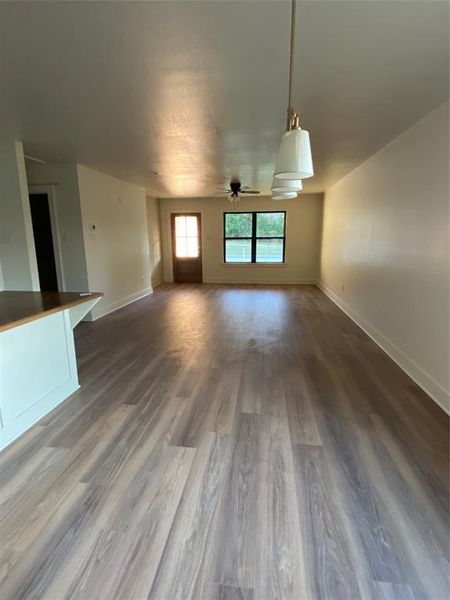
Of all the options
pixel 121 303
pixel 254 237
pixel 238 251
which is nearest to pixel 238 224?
pixel 254 237

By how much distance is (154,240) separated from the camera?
26.7 ft

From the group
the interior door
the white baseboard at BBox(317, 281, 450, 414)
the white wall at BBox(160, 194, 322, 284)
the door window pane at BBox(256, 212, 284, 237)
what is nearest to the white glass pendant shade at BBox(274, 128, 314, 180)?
the white baseboard at BBox(317, 281, 450, 414)

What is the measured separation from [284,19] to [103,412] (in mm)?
2731

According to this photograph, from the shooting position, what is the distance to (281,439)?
2020mm

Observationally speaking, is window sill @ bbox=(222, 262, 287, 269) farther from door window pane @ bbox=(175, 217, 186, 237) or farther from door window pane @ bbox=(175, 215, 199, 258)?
door window pane @ bbox=(175, 217, 186, 237)

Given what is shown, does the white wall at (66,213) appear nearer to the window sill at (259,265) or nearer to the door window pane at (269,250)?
the window sill at (259,265)

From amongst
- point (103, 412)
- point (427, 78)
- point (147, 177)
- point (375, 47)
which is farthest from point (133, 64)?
point (147, 177)

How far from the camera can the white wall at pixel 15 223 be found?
346 cm

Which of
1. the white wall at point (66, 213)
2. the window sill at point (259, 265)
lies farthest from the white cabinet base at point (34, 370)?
the window sill at point (259, 265)

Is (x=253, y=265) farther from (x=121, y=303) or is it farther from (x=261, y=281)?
(x=121, y=303)

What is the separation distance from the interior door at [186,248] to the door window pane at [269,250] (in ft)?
5.42

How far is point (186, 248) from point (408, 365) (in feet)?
22.0

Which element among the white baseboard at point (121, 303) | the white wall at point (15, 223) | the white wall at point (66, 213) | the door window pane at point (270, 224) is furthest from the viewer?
the door window pane at point (270, 224)

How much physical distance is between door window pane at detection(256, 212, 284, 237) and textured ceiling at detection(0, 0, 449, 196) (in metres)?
4.45
